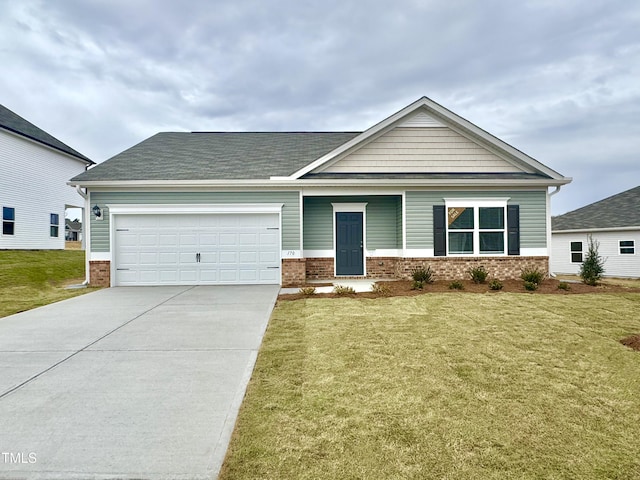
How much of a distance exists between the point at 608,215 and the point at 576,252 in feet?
9.24

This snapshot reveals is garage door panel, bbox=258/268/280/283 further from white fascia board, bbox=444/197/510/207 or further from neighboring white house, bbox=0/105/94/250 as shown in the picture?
neighboring white house, bbox=0/105/94/250

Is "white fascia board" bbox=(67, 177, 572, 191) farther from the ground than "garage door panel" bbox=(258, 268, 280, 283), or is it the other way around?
"white fascia board" bbox=(67, 177, 572, 191)

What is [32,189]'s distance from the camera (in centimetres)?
1961

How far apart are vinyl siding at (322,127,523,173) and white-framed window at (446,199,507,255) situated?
1.41m

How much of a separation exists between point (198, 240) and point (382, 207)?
6.81m

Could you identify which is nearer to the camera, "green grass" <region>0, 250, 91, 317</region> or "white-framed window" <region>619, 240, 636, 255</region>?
"green grass" <region>0, 250, 91, 317</region>

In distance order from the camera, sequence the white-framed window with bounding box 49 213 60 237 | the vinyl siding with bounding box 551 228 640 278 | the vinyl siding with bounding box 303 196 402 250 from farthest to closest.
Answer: the white-framed window with bounding box 49 213 60 237 → the vinyl siding with bounding box 551 228 640 278 → the vinyl siding with bounding box 303 196 402 250

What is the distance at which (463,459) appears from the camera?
8.70 ft

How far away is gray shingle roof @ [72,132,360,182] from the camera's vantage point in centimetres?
1178

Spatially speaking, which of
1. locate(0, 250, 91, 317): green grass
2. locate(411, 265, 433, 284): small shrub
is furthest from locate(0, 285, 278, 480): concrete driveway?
locate(411, 265, 433, 284): small shrub

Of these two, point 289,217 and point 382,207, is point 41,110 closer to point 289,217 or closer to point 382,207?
point 289,217

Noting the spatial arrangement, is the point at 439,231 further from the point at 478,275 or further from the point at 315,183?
the point at 315,183

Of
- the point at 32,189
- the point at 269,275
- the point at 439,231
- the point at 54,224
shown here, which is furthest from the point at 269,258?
the point at 54,224

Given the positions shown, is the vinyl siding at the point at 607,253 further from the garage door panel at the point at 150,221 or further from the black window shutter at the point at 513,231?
the garage door panel at the point at 150,221
